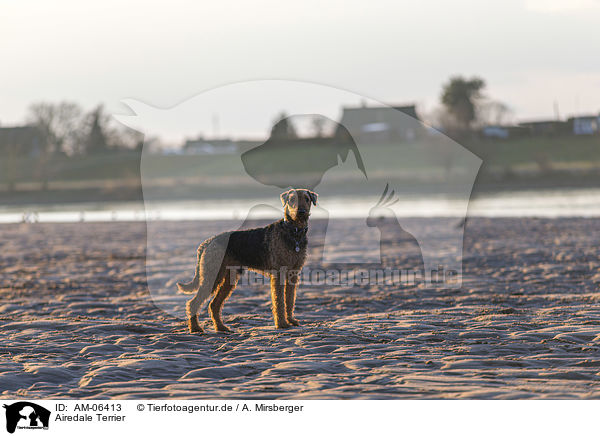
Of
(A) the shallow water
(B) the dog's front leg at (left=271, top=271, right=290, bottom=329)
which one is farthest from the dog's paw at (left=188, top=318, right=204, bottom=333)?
(A) the shallow water

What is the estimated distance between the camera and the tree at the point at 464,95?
78.6m

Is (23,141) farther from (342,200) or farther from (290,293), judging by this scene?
(290,293)

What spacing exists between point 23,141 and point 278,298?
6427 centimetres

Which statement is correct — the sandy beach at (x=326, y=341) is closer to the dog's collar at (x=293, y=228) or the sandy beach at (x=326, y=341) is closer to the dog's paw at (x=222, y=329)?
the dog's paw at (x=222, y=329)

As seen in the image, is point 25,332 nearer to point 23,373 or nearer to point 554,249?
point 23,373

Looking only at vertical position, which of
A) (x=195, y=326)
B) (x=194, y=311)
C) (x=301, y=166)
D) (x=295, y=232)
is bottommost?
(x=195, y=326)

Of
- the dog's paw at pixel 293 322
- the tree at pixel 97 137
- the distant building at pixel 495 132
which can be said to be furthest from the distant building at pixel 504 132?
the dog's paw at pixel 293 322

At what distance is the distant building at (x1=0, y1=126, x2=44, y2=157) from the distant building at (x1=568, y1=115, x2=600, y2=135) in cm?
5666

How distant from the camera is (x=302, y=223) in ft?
27.0

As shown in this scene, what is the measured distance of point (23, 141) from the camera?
219 feet

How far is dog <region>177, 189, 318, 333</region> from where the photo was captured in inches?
331

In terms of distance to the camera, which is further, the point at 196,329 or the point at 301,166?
the point at 301,166

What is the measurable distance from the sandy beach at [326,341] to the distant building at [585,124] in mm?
67716
